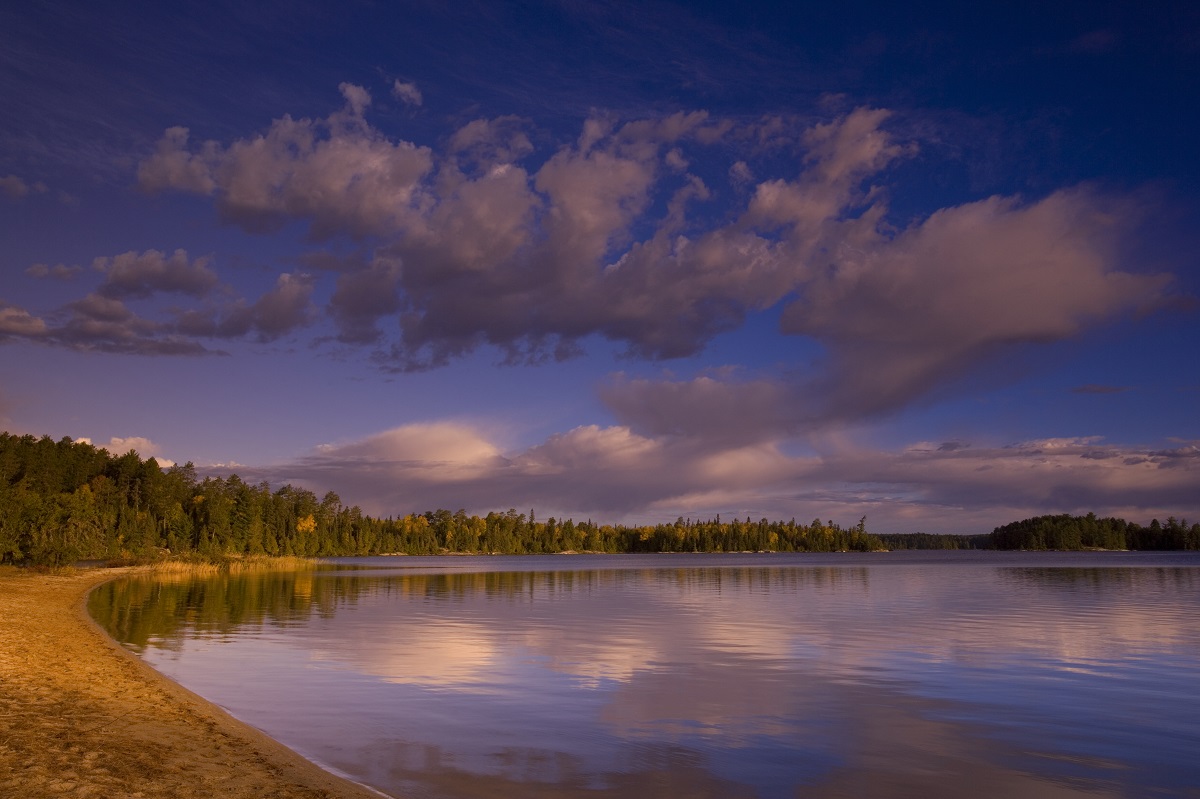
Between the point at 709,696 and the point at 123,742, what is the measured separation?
1606cm

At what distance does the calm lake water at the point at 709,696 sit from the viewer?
17.7m

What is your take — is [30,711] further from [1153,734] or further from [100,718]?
[1153,734]

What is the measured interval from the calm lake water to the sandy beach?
154 cm

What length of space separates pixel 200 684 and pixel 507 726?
1182 centimetres

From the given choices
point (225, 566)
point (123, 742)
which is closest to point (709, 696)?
point (123, 742)

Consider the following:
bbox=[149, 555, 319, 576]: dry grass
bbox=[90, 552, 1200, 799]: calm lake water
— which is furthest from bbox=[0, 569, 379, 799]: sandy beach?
bbox=[149, 555, 319, 576]: dry grass

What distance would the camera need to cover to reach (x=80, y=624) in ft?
135

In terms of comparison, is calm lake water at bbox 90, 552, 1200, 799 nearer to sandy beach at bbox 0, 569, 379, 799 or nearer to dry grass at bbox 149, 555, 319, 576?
sandy beach at bbox 0, 569, 379, 799

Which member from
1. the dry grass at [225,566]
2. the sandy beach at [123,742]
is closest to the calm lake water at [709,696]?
the sandy beach at [123,742]

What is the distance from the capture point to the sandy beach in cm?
1391

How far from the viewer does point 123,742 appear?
55.1 feet

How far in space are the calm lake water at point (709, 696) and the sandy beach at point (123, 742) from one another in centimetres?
154

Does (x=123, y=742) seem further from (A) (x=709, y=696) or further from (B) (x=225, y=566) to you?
(B) (x=225, y=566)

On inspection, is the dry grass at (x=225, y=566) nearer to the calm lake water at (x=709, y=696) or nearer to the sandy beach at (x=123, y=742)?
the calm lake water at (x=709, y=696)
